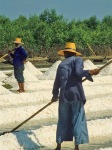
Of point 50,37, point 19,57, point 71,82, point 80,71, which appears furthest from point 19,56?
point 50,37

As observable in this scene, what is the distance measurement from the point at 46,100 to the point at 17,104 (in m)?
0.94

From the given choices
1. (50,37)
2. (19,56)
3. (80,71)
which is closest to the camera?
(80,71)

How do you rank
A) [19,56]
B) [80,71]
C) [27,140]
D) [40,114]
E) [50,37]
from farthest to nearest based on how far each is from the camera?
[50,37] < [19,56] < [40,114] < [27,140] < [80,71]

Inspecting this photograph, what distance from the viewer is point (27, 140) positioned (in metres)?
6.32

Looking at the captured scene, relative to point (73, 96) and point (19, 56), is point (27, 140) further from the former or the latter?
point (19, 56)

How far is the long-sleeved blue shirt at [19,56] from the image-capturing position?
35.3 ft

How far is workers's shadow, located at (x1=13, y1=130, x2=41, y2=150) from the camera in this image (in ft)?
20.4

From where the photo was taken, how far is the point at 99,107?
1004cm

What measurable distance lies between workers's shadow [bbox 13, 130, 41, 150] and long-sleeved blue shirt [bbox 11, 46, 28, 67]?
438cm

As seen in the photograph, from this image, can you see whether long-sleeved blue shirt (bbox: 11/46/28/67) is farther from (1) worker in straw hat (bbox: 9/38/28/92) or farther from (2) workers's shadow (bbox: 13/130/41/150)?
(2) workers's shadow (bbox: 13/130/41/150)

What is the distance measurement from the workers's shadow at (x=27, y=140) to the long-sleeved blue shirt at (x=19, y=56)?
4379 millimetres

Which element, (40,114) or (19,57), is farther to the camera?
(19,57)

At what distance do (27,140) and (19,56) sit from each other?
4849 mm

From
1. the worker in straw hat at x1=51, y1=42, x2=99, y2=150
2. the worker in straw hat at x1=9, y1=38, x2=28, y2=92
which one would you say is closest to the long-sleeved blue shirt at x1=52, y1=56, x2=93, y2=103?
the worker in straw hat at x1=51, y1=42, x2=99, y2=150
